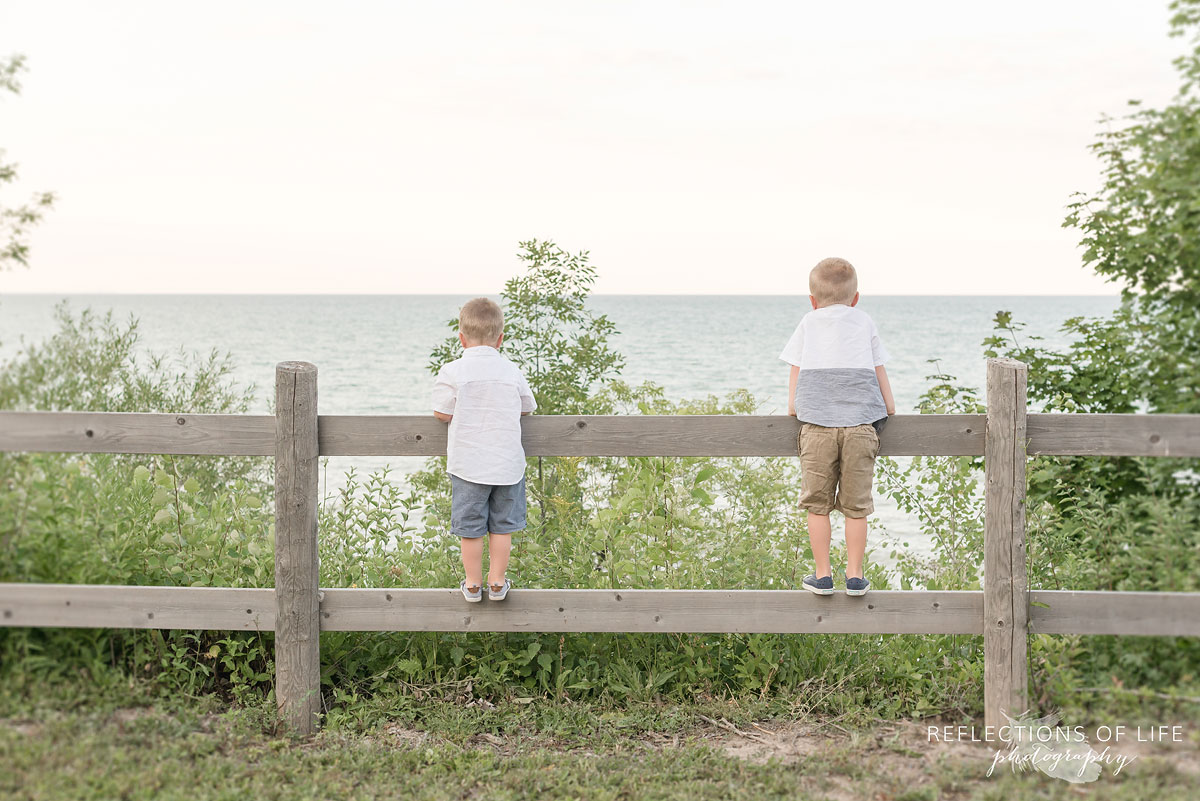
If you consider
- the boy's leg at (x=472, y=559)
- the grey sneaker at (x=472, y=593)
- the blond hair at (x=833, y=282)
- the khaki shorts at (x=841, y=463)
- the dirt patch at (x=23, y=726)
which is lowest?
the dirt patch at (x=23, y=726)

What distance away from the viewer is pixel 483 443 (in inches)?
149

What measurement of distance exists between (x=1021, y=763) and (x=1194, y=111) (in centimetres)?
371

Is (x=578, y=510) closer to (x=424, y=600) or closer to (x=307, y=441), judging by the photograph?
(x=424, y=600)

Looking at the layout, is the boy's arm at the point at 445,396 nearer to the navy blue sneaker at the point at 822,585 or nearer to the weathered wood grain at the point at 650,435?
the weathered wood grain at the point at 650,435

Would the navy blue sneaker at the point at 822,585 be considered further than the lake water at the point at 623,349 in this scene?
No

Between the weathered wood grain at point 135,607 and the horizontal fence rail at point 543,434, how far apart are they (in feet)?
2.07

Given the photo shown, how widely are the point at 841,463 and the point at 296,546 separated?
8.13 ft

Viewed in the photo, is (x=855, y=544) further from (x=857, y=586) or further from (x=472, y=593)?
(x=472, y=593)

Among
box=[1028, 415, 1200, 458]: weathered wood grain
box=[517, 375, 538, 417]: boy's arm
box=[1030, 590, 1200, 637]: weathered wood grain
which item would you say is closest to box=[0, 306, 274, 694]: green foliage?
box=[517, 375, 538, 417]: boy's arm

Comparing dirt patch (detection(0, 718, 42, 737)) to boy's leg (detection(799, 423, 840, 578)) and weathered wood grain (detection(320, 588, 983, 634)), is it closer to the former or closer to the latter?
weathered wood grain (detection(320, 588, 983, 634))

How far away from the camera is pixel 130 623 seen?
3.85m

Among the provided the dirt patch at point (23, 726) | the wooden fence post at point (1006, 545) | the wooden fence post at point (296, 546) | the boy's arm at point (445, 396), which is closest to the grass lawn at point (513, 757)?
the dirt patch at point (23, 726)

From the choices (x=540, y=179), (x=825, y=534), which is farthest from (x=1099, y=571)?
(x=540, y=179)

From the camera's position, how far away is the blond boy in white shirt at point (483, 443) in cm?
380
